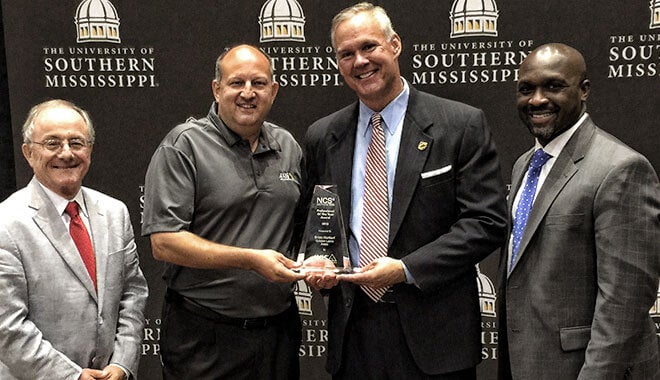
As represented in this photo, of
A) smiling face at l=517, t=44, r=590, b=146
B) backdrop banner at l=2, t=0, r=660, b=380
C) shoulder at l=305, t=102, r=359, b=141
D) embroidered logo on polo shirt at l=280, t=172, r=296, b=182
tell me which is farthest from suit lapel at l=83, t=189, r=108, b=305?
smiling face at l=517, t=44, r=590, b=146

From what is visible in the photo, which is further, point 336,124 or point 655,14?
point 655,14

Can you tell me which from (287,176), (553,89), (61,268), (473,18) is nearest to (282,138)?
(287,176)

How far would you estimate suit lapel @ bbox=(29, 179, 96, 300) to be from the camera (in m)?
2.60

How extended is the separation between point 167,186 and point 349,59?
2.83 feet

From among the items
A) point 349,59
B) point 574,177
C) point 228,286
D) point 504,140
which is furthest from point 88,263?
point 504,140

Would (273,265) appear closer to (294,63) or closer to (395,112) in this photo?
(395,112)

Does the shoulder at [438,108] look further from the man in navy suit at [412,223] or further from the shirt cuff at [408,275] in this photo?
the shirt cuff at [408,275]

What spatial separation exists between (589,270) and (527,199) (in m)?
0.33

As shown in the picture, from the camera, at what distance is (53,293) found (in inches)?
102

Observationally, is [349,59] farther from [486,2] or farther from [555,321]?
[486,2]

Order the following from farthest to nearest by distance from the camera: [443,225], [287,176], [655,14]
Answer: [655,14], [287,176], [443,225]

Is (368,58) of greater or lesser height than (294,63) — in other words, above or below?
below

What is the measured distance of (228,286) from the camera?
2.84m

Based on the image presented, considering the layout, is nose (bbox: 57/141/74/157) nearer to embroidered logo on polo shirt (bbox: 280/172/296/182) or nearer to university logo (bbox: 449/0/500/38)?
embroidered logo on polo shirt (bbox: 280/172/296/182)
